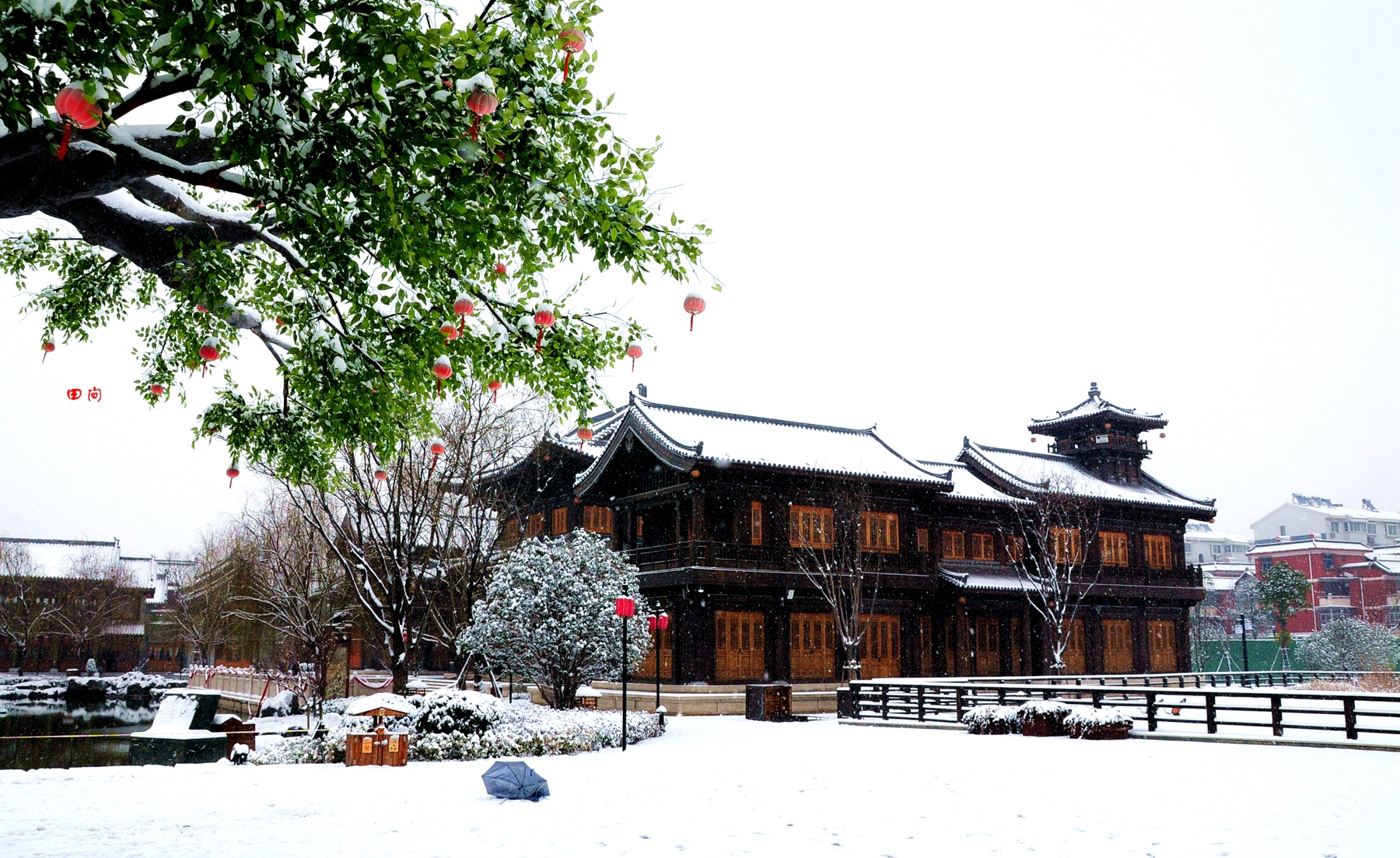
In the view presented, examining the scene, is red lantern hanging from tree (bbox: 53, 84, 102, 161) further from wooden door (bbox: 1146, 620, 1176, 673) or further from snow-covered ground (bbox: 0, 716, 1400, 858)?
wooden door (bbox: 1146, 620, 1176, 673)

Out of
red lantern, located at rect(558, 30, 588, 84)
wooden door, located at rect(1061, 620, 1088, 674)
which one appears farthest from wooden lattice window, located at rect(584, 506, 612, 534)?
red lantern, located at rect(558, 30, 588, 84)

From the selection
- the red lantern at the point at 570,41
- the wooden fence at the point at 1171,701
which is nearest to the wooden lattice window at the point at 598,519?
the wooden fence at the point at 1171,701

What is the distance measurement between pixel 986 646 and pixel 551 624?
1868cm

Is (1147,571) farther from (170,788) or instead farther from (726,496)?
(170,788)

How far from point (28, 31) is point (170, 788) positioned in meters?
9.61

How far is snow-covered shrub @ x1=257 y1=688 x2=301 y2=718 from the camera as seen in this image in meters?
32.1

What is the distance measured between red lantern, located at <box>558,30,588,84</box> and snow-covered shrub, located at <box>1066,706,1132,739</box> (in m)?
15.3

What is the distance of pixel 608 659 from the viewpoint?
773 inches

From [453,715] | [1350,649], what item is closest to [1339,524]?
[1350,649]

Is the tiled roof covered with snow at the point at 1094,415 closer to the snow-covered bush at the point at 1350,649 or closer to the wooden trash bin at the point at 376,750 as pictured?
the snow-covered bush at the point at 1350,649

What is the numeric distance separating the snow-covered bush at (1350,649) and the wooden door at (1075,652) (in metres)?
14.0

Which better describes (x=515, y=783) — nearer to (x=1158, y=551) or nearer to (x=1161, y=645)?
(x=1161, y=645)

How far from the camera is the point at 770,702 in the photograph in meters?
23.6

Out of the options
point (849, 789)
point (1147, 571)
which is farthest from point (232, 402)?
point (1147, 571)
